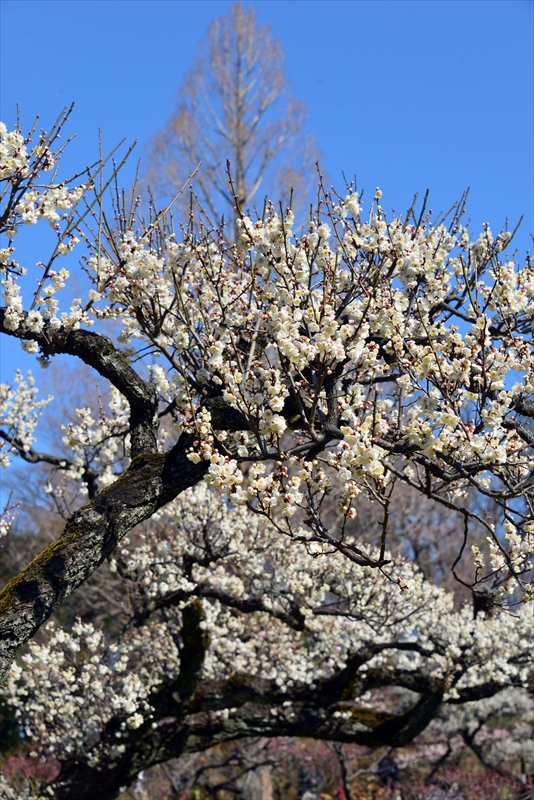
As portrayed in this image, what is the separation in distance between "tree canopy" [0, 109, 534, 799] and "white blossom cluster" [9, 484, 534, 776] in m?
0.04

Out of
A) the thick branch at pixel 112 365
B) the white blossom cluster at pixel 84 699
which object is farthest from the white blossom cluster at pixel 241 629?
the thick branch at pixel 112 365

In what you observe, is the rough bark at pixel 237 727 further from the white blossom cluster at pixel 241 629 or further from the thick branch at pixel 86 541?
the thick branch at pixel 86 541

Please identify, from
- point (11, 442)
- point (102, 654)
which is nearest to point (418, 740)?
point (102, 654)

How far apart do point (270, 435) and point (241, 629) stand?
572cm

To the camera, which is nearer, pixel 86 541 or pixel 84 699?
pixel 86 541

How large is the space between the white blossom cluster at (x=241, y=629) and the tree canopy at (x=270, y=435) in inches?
→ 1.6

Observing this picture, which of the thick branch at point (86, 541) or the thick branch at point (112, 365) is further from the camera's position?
the thick branch at point (112, 365)

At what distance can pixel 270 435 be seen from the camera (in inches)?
155

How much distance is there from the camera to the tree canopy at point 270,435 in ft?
12.6

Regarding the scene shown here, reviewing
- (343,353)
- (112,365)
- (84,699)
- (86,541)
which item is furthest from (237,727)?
(343,353)

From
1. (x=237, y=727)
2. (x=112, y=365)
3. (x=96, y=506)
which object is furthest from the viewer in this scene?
(x=237, y=727)

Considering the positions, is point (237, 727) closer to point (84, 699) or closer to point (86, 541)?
point (84, 699)

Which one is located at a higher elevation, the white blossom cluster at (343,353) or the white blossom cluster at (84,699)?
the white blossom cluster at (343,353)

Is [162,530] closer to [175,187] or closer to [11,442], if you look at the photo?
[11,442]
